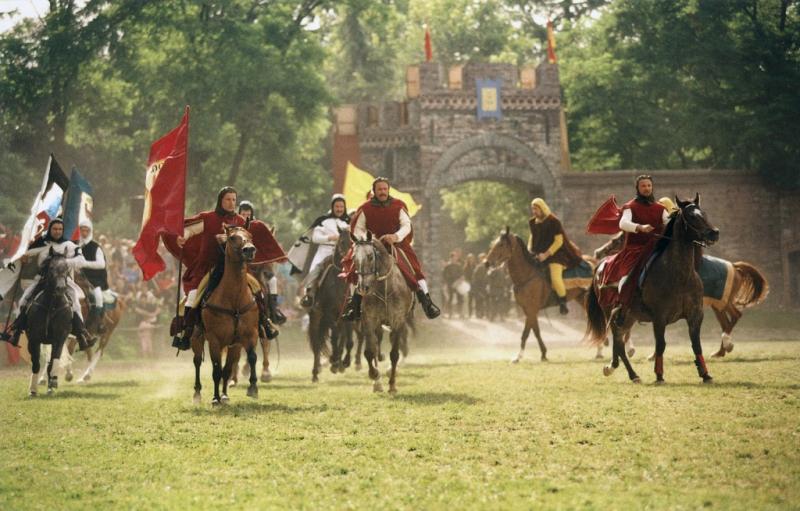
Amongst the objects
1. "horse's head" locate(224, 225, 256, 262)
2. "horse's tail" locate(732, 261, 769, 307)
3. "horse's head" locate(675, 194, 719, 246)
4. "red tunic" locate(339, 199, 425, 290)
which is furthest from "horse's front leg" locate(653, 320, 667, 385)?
"horse's head" locate(224, 225, 256, 262)

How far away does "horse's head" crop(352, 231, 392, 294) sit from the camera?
13.8 m

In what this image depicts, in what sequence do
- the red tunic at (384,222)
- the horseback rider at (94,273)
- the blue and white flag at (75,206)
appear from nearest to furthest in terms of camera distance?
the red tunic at (384,222)
the blue and white flag at (75,206)
the horseback rider at (94,273)

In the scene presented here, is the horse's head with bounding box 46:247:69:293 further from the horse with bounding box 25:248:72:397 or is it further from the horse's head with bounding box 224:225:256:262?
the horse's head with bounding box 224:225:256:262

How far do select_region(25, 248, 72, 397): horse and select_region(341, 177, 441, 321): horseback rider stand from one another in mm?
4035

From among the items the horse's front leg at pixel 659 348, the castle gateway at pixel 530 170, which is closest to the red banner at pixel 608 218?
the horse's front leg at pixel 659 348

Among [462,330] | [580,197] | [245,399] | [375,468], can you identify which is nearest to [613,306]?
[245,399]

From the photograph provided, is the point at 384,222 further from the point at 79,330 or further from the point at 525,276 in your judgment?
the point at 525,276

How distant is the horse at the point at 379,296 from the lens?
1384cm

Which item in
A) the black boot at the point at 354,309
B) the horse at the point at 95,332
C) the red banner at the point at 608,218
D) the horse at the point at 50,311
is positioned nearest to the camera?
the black boot at the point at 354,309

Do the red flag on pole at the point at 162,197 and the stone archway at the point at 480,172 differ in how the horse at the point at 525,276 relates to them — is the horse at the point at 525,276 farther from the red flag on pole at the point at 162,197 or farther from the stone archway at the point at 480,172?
the stone archway at the point at 480,172

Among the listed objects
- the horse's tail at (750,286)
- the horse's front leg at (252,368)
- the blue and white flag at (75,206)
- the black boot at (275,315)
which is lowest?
the horse's front leg at (252,368)

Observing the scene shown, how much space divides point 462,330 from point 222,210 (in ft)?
66.8

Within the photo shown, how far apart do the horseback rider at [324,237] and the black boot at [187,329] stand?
4038mm

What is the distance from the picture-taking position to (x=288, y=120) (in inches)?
1526
